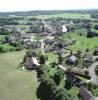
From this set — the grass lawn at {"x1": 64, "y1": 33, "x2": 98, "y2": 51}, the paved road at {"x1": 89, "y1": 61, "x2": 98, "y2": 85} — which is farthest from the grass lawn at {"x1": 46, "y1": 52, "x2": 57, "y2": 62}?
the paved road at {"x1": 89, "y1": 61, "x2": 98, "y2": 85}

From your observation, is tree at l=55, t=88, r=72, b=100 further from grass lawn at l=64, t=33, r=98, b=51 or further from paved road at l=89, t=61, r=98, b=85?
grass lawn at l=64, t=33, r=98, b=51

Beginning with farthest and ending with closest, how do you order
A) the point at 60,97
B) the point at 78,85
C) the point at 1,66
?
the point at 1,66 → the point at 78,85 → the point at 60,97

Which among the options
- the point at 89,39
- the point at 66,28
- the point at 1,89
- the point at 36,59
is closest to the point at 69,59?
the point at 36,59

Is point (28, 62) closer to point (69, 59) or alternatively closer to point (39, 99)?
point (69, 59)

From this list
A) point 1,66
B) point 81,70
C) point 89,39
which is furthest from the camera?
point 89,39

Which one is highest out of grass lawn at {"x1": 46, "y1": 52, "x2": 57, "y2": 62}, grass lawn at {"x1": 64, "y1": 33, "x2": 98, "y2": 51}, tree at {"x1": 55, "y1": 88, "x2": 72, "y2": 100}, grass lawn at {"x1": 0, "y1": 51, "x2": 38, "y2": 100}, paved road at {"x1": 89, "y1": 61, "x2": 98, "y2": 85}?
tree at {"x1": 55, "y1": 88, "x2": 72, "y2": 100}

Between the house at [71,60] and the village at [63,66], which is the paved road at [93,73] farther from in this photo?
the house at [71,60]

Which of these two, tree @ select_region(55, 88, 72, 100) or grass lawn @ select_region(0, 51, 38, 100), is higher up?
tree @ select_region(55, 88, 72, 100)

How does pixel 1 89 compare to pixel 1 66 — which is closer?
pixel 1 89

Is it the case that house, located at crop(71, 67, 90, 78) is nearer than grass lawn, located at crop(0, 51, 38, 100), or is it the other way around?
grass lawn, located at crop(0, 51, 38, 100)
